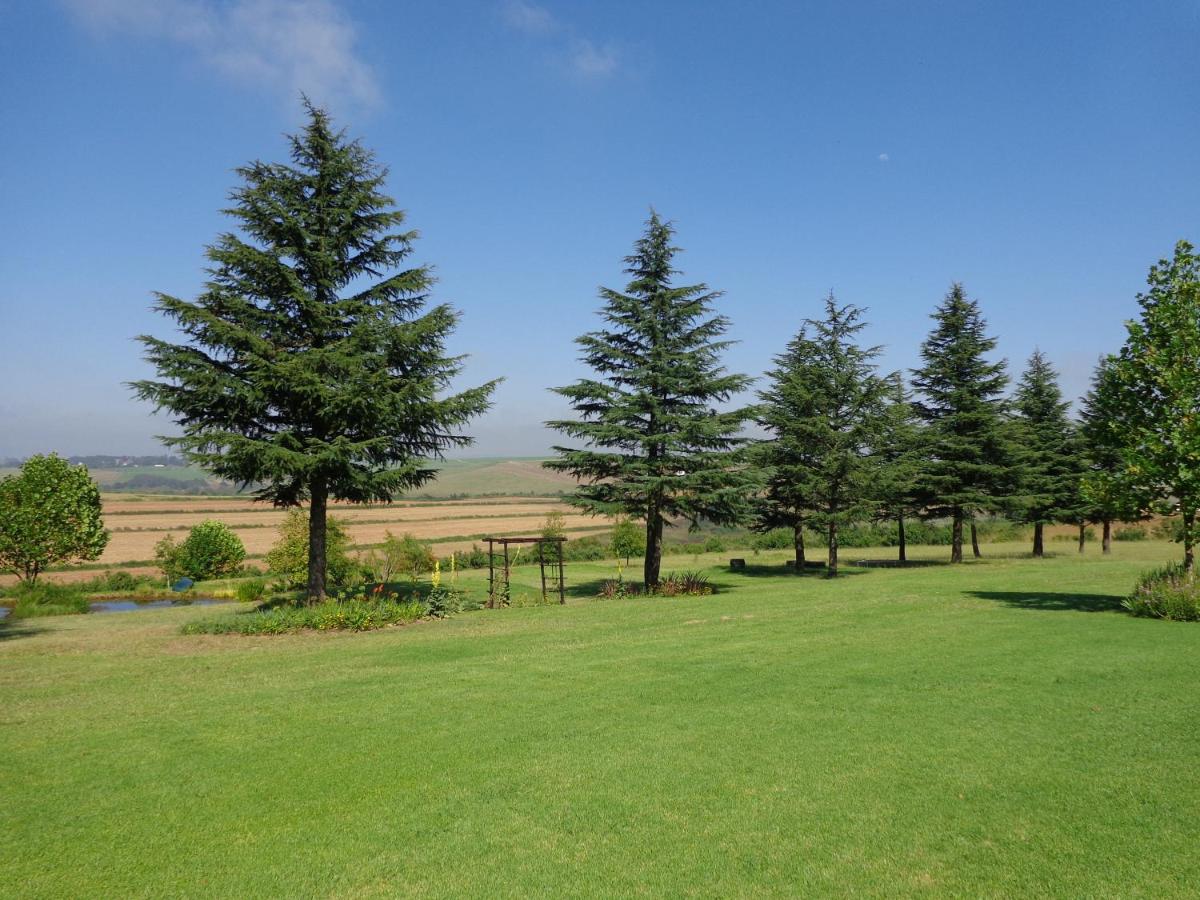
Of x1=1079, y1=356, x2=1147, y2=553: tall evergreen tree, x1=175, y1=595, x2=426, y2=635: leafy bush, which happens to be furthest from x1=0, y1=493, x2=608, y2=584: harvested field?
x1=1079, y1=356, x2=1147, y2=553: tall evergreen tree

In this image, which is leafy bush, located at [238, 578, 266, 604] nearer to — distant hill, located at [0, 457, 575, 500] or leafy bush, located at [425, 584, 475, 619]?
leafy bush, located at [425, 584, 475, 619]

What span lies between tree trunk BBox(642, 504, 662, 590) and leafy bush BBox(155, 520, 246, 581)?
24.0 meters

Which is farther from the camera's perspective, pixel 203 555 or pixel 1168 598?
pixel 203 555

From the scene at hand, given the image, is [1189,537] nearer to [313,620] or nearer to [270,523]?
[313,620]

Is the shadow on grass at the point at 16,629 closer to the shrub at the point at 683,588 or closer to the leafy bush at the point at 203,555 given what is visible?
the leafy bush at the point at 203,555

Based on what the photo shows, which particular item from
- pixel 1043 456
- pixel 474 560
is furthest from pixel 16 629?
pixel 1043 456

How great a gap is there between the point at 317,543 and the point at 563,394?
9707mm

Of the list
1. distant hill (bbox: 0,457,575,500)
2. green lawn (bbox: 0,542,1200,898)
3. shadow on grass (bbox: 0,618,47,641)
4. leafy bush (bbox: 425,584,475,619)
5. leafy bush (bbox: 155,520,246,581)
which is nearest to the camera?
green lawn (bbox: 0,542,1200,898)

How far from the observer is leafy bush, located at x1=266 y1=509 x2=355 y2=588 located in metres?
28.2

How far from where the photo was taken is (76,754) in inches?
306

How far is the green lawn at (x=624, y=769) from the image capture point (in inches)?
197

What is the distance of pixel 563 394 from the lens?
24984 millimetres

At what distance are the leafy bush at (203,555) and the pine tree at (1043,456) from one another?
39402 millimetres

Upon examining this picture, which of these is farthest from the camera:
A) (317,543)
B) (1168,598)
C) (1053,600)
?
(317,543)
